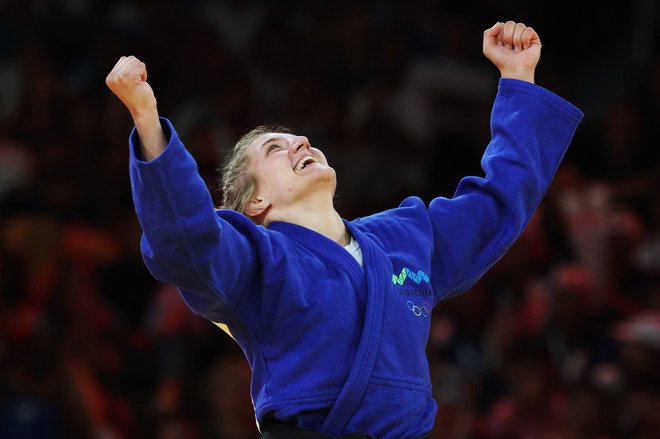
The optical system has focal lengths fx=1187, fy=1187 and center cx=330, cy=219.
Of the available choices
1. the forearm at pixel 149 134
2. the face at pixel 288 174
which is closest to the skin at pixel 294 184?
the face at pixel 288 174

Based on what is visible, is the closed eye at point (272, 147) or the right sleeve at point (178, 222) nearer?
the right sleeve at point (178, 222)

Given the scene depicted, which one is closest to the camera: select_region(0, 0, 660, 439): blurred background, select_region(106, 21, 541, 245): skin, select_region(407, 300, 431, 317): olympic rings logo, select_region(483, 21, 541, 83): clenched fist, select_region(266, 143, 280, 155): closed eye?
select_region(407, 300, 431, 317): olympic rings logo

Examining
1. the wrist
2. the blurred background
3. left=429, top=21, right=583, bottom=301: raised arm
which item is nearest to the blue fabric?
left=429, top=21, right=583, bottom=301: raised arm

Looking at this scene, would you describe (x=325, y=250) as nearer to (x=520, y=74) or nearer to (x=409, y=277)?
(x=409, y=277)

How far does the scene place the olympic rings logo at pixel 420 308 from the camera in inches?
89.5

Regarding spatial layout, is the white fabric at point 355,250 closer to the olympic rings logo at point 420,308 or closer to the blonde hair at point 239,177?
the olympic rings logo at point 420,308

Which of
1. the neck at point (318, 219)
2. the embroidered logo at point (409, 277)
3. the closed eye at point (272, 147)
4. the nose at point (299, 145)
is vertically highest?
the nose at point (299, 145)

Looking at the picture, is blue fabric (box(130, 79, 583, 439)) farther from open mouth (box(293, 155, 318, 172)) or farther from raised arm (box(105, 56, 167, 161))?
open mouth (box(293, 155, 318, 172))

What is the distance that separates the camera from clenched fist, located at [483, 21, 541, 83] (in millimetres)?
2619

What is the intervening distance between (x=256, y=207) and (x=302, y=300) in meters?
0.34

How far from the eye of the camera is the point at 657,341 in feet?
13.3

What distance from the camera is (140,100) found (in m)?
2.01

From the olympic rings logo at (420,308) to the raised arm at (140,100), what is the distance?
58 centimetres

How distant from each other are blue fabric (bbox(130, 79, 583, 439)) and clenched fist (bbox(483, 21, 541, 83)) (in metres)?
0.49
